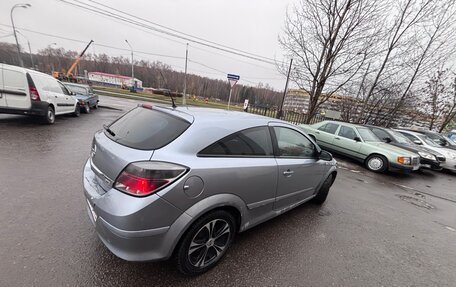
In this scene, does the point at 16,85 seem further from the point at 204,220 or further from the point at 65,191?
the point at 204,220

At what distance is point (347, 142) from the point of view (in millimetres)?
8047

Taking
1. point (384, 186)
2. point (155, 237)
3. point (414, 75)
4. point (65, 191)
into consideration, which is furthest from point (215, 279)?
point (414, 75)

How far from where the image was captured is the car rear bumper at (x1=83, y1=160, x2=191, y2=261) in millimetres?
1549

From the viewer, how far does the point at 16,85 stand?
5.88m

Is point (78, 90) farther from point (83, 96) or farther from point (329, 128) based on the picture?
point (329, 128)

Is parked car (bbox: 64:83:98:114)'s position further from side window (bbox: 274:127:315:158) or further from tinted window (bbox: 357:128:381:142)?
tinted window (bbox: 357:128:381:142)

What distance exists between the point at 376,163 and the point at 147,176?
28.0 feet

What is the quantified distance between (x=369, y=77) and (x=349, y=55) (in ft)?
16.2

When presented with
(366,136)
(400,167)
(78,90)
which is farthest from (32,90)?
(400,167)

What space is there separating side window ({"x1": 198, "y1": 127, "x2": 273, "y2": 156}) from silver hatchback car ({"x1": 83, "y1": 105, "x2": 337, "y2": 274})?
0.04 ft

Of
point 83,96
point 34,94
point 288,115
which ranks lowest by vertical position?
point 83,96

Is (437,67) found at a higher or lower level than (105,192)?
higher

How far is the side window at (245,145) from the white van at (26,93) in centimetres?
763

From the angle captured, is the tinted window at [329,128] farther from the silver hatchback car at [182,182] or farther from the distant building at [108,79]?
the distant building at [108,79]
